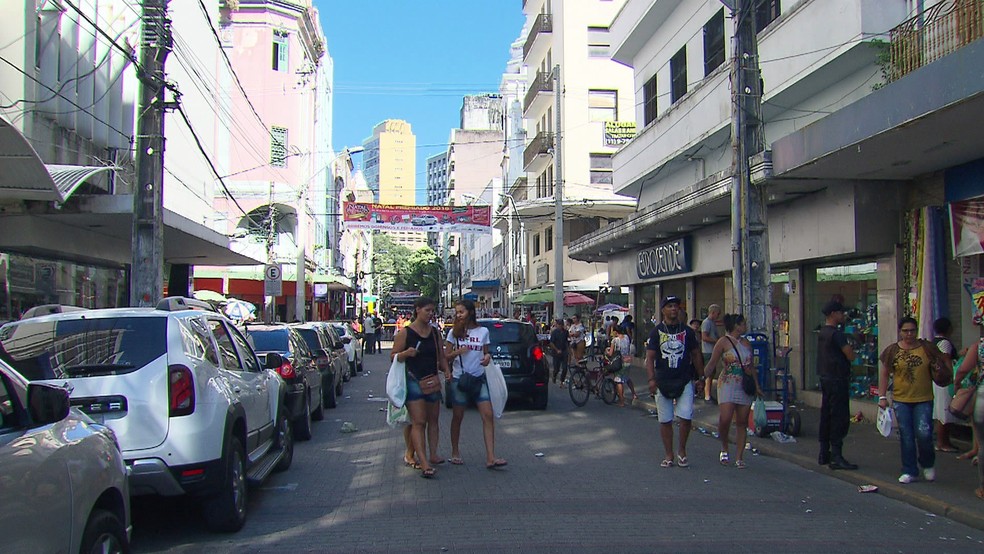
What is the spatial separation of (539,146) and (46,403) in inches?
1433

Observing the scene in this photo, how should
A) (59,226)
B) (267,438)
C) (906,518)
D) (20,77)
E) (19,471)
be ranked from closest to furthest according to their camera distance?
(19,471)
(906,518)
(267,438)
(20,77)
(59,226)

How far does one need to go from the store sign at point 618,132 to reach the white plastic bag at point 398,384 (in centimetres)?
2872

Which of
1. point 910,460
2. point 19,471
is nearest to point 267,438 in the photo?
point 19,471

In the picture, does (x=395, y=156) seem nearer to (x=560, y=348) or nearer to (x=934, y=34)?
(x=560, y=348)

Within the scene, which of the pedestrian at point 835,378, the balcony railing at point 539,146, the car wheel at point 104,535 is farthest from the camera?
the balcony railing at point 539,146

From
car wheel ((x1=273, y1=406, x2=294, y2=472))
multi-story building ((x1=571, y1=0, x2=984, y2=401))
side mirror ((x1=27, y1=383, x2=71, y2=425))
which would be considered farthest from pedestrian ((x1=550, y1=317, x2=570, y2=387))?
side mirror ((x1=27, y1=383, x2=71, y2=425))

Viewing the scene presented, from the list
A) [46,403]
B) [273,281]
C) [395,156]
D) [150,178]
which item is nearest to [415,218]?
[273,281]

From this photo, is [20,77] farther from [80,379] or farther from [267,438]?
[80,379]

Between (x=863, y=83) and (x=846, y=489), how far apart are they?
7.15 meters

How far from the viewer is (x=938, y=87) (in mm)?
8023

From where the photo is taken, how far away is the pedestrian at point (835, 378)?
873 cm

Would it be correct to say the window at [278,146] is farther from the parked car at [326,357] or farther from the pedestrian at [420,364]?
the pedestrian at [420,364]

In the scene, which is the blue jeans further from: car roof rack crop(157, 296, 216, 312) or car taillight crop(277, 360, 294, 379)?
car taillight crop(277, 360, 294, 379)

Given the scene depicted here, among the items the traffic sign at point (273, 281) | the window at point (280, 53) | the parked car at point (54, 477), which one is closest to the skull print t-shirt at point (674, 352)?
the parked car at point (54, 477)
